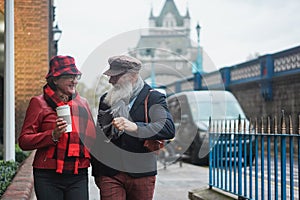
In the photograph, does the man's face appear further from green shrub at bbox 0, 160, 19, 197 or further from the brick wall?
the brick wall

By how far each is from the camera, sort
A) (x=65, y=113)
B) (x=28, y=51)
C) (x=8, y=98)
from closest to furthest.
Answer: (x=65, y=113) → (x=8, y=98) → (x=28, y=51)

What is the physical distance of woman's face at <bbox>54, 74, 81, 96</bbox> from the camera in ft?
12.0

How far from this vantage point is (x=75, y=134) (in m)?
3.64

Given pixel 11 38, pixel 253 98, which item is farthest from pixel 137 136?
pixel 253 98

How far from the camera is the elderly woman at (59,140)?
3.59m

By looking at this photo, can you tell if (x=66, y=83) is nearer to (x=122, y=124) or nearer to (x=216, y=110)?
(x=122, y=124)

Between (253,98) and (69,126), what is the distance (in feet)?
62.7

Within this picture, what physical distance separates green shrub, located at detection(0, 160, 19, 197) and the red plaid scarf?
8.13 feet

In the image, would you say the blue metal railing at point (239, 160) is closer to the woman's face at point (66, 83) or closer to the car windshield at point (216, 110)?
the woman's face at point (66, 83)

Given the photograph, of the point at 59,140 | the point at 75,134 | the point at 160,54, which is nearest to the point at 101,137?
the point at 75,134

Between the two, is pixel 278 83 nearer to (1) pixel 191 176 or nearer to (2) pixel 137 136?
(1) pixel 191 176

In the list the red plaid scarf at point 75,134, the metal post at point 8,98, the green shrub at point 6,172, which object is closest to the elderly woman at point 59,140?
the red plaid scarf at point 75,134

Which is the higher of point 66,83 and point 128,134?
point 66,83

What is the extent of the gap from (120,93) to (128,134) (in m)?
0.28
